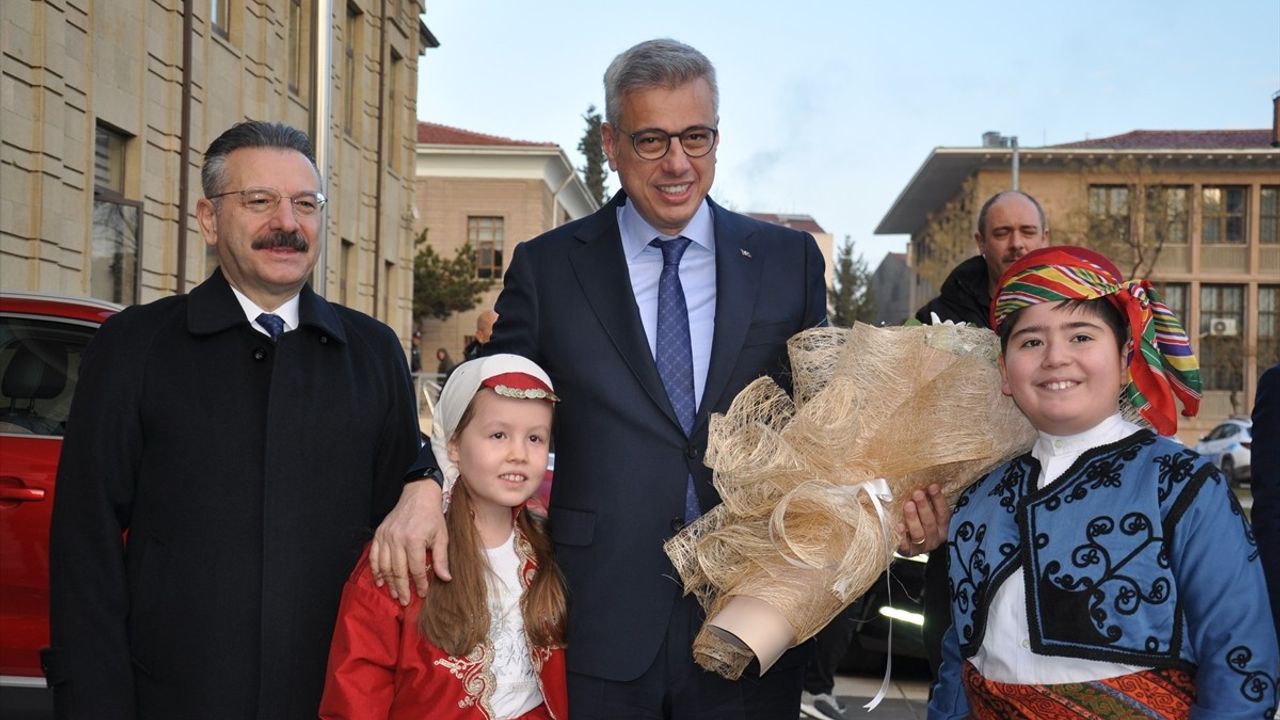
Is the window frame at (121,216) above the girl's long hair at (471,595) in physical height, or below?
above

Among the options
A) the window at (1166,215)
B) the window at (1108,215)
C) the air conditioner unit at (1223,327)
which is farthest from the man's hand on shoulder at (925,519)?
the air conditioner unit at (1223,327)

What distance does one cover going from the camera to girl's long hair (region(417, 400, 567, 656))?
2441 millimetres

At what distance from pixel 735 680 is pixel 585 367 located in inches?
29.3

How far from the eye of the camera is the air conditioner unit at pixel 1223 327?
38.6 m

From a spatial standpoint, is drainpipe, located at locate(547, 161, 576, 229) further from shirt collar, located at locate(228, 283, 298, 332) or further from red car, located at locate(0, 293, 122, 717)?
shirt collar, located at locate(228, 283, 298, 332)

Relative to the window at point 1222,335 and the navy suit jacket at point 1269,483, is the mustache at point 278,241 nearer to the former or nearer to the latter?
the navy suit jacket at point 1269,483

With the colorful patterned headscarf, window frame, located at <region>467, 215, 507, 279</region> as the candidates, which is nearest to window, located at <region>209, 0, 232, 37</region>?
the colorful patterned headscarf

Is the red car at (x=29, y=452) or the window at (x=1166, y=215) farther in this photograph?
the window at (x=1166, y=215)

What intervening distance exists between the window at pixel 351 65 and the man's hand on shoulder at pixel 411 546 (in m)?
18.7

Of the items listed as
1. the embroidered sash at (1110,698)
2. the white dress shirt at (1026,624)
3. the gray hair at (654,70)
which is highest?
the gray hair at (654,70)

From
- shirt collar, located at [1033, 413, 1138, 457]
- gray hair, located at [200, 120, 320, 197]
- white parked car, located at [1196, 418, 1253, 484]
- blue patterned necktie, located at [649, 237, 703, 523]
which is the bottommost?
white parked car, located at [1196, 418, 1253, 484]

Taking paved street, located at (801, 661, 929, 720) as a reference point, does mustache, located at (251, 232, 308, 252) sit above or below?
above

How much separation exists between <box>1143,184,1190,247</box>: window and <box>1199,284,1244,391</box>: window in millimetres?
2070

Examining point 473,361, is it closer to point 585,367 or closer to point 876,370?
point 585,367
